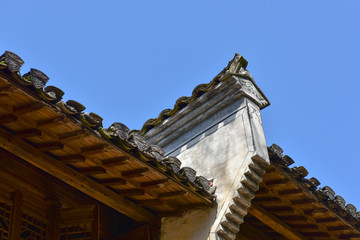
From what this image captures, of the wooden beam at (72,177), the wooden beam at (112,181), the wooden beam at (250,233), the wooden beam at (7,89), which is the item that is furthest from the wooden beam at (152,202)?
the wooden beam at (7,89)

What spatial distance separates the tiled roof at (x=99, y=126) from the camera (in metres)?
4.88

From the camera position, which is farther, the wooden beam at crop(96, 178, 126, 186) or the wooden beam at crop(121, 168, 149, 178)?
the wooden beam at crop(96, 178, 126, 186)

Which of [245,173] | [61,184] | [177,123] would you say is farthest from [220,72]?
[61,184]

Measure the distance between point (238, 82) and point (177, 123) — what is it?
1331mm

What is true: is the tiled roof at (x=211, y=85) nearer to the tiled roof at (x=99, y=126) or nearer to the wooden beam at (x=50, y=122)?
the tiled roof at (x=99, y=126)

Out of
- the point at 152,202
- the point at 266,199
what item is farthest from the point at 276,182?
the point at 152,202

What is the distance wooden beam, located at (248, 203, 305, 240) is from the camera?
7.69 m

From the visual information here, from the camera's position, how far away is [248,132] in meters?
7.14

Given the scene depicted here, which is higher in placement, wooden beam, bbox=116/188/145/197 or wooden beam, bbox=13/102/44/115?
wooden beam, bbox=13/102/44/115

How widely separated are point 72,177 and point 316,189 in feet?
11.2

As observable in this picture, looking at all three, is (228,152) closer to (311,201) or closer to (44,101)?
(311,201)

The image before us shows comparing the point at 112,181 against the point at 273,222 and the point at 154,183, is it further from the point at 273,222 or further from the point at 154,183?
the point at 273,222

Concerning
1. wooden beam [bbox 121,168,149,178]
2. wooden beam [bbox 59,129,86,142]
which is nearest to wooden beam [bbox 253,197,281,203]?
wooden beam [bbox 121,168,149,178]

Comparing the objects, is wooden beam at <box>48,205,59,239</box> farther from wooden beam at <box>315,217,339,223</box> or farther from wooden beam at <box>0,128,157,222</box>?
wooden beam at <box>315,217,339,223</box>
